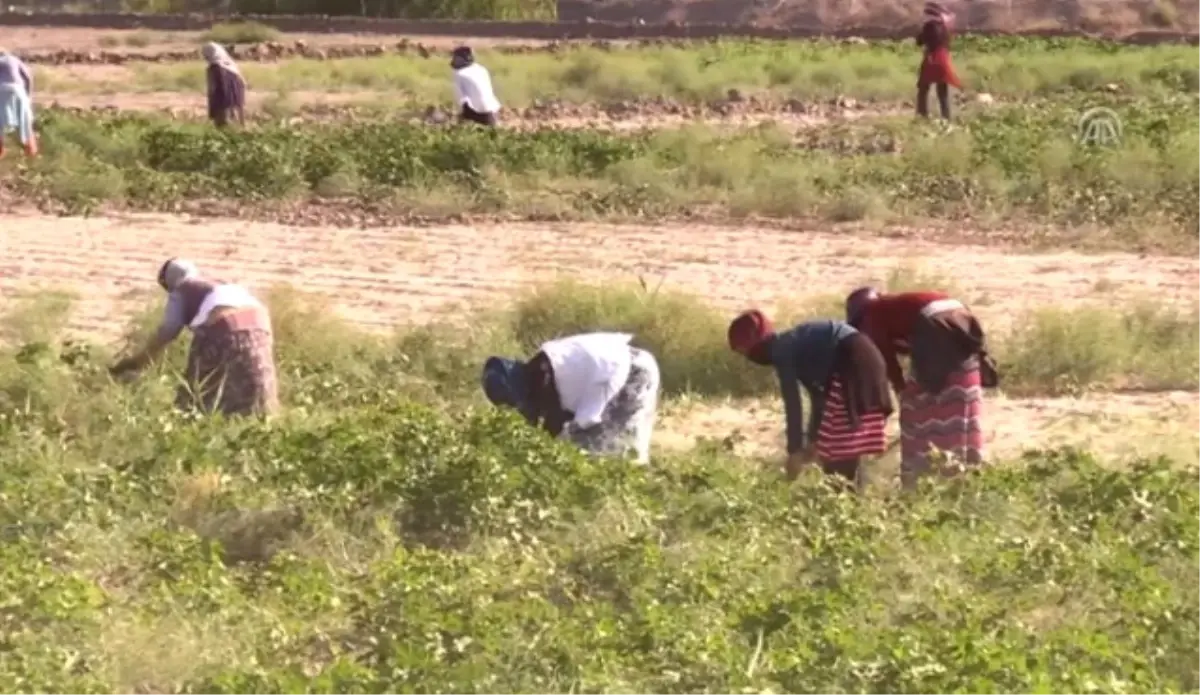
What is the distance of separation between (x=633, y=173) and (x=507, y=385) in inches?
390

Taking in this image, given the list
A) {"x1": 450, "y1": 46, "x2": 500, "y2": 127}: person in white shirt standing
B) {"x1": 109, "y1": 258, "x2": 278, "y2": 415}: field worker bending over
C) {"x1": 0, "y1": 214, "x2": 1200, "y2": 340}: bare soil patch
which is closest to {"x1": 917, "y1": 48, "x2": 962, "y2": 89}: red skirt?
{"x1": 450, "y1": 46, "x2": 500, "y2": 127}: person in white shirt standing

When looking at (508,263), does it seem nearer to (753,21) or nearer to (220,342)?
(220,342)

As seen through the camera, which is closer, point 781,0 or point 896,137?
point 896,137

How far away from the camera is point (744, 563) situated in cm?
751

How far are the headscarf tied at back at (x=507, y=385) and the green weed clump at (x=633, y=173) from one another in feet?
28.6

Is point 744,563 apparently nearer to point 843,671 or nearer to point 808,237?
point 843,671

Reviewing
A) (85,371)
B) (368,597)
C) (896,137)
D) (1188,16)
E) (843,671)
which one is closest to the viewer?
(843,671)

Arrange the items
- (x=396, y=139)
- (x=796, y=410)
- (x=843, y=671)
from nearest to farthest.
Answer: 1. (x=843, y=671)
2. (x=796, y=410)
3. (x=396, y=139)

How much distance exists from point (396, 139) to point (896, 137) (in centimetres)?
515

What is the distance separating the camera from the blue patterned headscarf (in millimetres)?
9086

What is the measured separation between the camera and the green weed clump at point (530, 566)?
21.2 ft

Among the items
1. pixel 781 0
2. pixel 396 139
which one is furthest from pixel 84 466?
pixel 781 0

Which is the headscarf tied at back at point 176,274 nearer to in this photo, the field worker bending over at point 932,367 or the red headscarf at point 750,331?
the red headscarf at point 750,331

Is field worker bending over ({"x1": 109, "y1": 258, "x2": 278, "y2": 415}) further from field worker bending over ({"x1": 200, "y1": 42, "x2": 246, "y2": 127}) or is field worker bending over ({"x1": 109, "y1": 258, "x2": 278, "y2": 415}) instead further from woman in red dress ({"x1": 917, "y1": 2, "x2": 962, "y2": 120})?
woman in red dress ({"x1": 917, "y1": 2, "x2": 962, "y2": 120})
